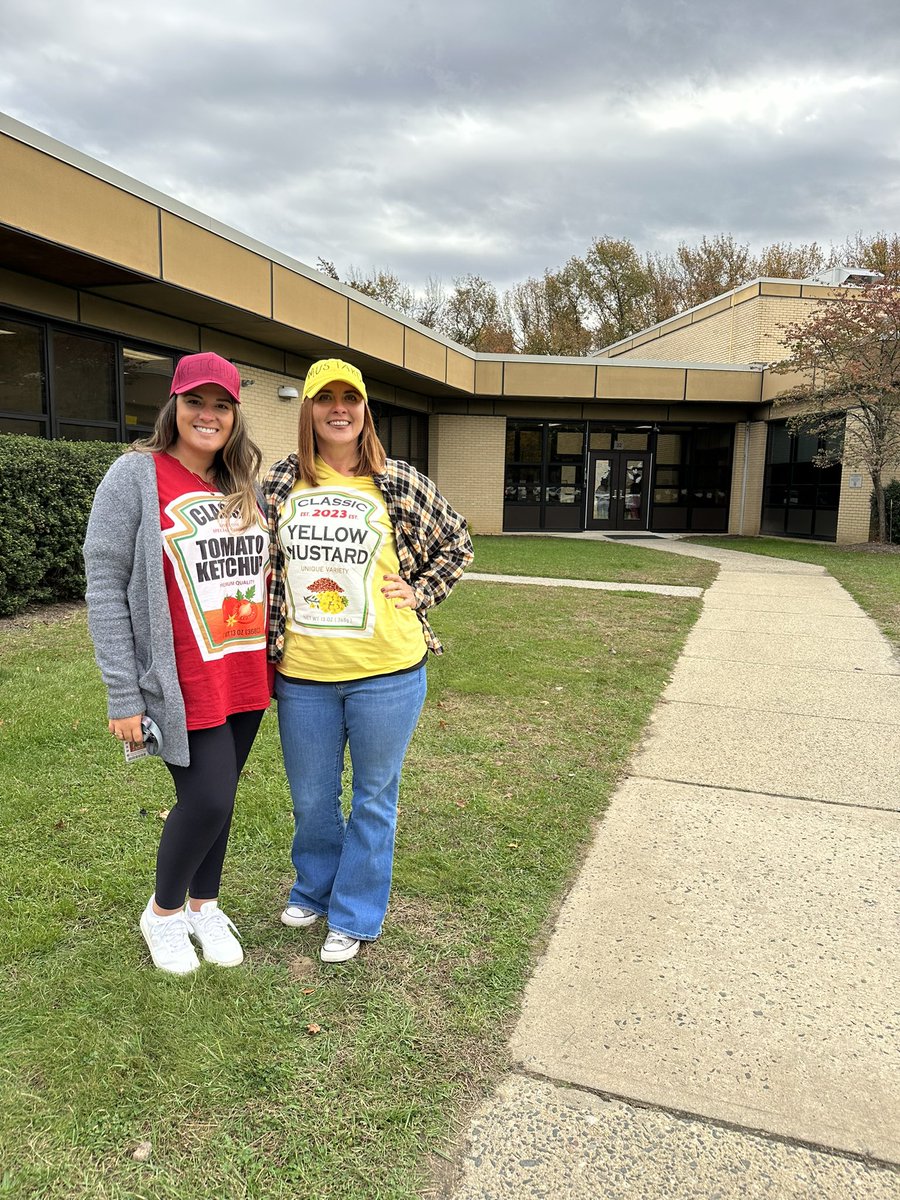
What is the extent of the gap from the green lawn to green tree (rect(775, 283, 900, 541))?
5238 mm

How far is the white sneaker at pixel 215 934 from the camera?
104 inches

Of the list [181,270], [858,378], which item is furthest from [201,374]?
[858,378]

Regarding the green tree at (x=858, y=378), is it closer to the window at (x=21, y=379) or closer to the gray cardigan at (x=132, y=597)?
the window at (x=21, y=379)

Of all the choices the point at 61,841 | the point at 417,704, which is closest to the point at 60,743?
the point at 61,841

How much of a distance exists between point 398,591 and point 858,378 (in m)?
17.3

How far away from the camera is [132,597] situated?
229 cm

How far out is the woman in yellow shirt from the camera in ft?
8.13

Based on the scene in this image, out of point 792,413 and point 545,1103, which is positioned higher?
point 792,413

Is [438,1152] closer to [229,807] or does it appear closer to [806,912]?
[229,807]

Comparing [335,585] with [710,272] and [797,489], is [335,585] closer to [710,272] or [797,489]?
[797,489]

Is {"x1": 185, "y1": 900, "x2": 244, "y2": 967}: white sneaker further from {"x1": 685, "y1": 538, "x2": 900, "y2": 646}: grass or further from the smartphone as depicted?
{"x1": 685, "y1": 538, "x2": 900, "y2": 646}: grass

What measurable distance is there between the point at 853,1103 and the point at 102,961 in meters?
2.17

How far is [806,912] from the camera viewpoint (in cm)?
303

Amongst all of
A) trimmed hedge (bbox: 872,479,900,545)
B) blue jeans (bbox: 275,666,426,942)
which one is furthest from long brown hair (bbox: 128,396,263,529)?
trimmed hedge (bbox: 872,479,900,545)
